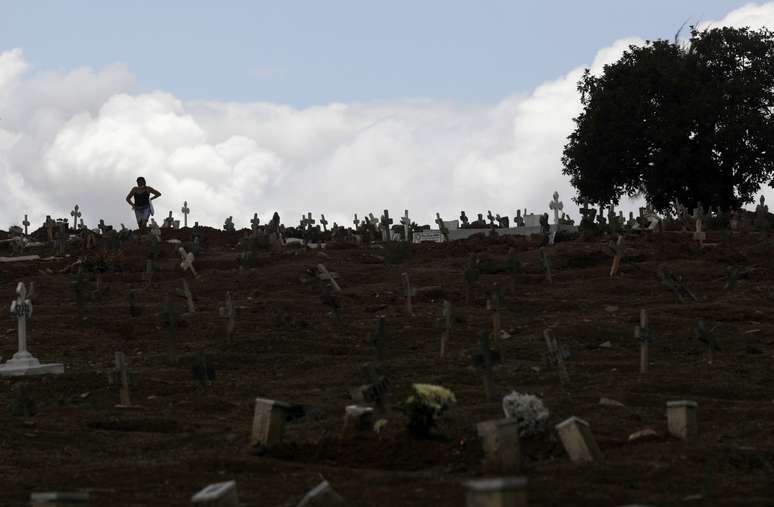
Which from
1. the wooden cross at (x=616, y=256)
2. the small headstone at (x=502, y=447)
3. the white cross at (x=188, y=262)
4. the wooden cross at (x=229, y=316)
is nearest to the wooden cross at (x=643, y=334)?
the small headstone at (x=502, y=447)

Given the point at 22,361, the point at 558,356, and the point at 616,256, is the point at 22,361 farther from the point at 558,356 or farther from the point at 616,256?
the point at 616,256

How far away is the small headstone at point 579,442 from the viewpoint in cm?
1123

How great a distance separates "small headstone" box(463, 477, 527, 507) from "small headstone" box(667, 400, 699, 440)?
5361mm

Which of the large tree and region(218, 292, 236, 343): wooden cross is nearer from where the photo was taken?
region(218, 292, 236, 343): wooden cross

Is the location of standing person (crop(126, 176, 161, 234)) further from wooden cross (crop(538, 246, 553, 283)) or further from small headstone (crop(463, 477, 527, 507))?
small headstone (crop(463, 477, 527, 507))

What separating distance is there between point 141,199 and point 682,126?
17997mm

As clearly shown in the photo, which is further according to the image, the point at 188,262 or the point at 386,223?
the point at 386,223

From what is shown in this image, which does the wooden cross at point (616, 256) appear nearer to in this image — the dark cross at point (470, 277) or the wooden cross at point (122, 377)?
the dark cross at point (470, 277)

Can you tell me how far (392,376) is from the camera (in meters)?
18.2

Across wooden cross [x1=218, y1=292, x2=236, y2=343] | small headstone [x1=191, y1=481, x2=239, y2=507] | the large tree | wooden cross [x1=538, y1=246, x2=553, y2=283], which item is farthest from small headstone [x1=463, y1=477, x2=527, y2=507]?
the large tree

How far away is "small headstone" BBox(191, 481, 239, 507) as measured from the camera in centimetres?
839

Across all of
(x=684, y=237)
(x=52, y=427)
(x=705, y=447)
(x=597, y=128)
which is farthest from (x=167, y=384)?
(x=597, y=128)

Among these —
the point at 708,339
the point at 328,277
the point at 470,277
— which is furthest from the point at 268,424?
the point at 328,277

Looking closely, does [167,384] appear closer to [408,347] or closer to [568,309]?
[408,347]
